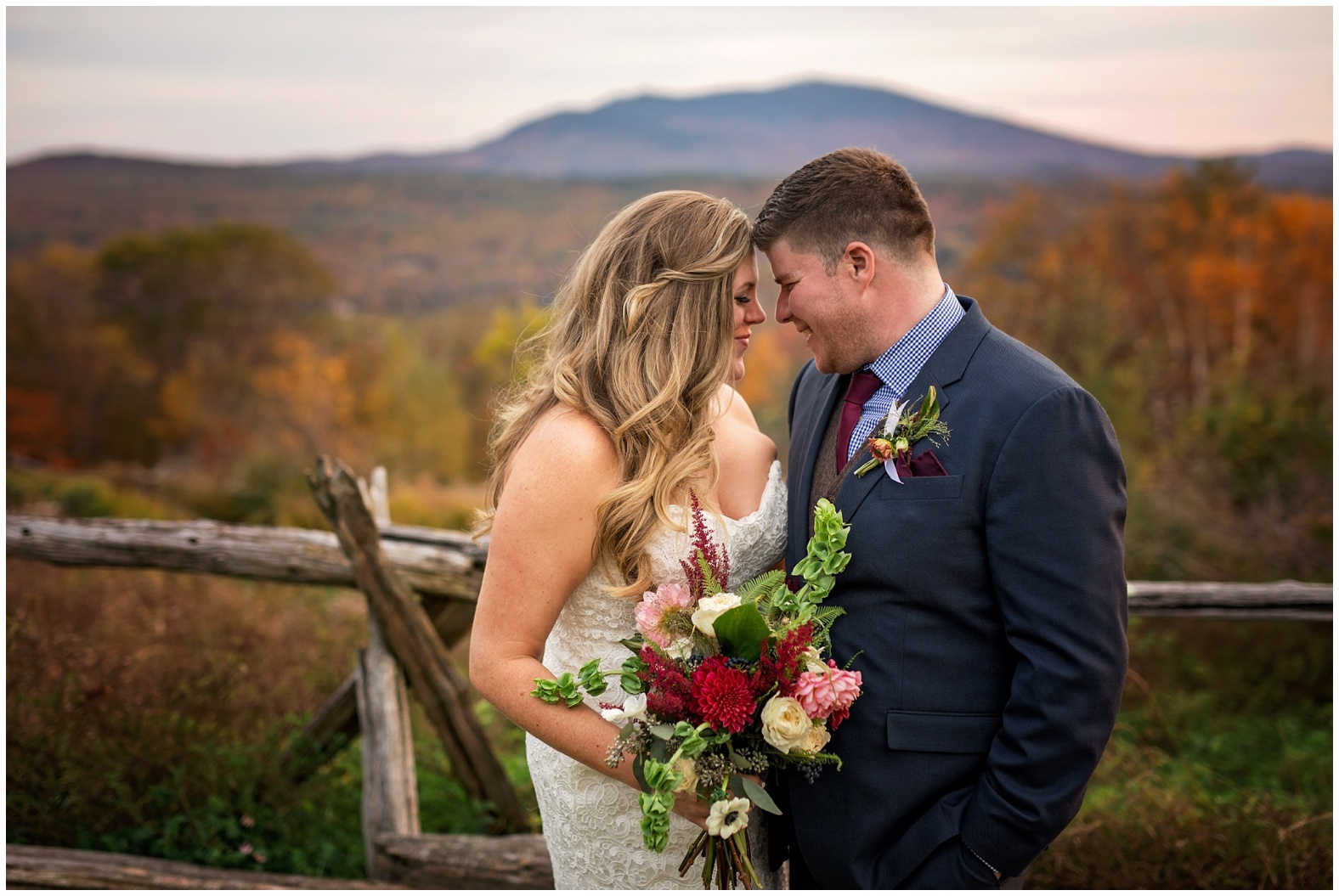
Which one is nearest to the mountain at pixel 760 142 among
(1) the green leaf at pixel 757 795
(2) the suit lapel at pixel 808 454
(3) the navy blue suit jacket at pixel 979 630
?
(2) the suit lapel at pixel 808 454

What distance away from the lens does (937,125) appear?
62.8ft

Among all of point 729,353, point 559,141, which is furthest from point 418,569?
point 559,141

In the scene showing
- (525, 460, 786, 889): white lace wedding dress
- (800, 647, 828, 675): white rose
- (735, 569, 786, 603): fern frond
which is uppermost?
(735, 569, 786, 603): fern frond

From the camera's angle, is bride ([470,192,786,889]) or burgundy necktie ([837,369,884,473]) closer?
bride ([470,192,786,889])

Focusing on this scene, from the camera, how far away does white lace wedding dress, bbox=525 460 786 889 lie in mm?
2459

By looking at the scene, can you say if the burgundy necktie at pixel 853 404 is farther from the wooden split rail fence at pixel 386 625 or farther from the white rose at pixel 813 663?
the wooden split rail fence at pixel 386 625

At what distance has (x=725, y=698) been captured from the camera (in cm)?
185

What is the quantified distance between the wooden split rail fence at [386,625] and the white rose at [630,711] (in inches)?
81.2

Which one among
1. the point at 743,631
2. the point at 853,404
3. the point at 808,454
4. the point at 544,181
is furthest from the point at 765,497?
the point at 544,181

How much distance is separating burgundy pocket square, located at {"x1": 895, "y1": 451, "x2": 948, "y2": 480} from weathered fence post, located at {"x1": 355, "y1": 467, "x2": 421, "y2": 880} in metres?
2.59

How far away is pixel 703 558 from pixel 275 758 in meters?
3.38

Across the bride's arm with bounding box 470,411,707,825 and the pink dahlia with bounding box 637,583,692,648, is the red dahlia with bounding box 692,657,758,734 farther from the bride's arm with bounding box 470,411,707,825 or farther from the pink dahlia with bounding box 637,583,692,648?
the bride's arm with bounding box 470,411,707,825

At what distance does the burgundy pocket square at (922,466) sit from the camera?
212cm

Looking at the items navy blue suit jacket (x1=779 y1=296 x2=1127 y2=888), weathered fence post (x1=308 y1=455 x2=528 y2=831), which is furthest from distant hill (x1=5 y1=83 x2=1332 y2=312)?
navy blue suit jacket (x1=779 y1=296 x2=1127 y2=888)
